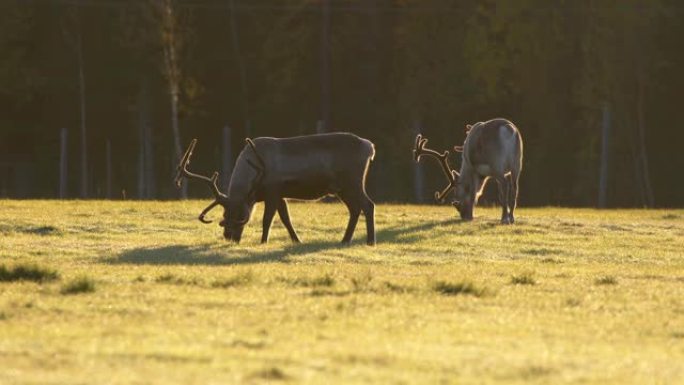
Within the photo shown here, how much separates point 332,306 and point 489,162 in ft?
58.2

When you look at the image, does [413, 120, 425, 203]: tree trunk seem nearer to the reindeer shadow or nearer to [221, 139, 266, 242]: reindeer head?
the reindeer shadow

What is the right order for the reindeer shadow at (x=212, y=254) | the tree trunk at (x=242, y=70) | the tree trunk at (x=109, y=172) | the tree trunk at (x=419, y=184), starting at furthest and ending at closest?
1. the tree trunk at (x=242, y=70)
2. the tree trunk at (x=109, y=172)
3. the tree trunk at (x=419, y=184)
4. the reindeer shadow at (x=212, y=254)

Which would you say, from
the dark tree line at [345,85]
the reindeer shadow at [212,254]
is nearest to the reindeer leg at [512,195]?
the reindeer shadow at [212,254]

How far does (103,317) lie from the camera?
15.2 metres

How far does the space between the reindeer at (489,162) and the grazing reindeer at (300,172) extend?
625 cm

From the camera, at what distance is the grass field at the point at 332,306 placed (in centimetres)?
1206

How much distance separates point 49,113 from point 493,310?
44.5 m

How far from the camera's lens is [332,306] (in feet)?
53.9

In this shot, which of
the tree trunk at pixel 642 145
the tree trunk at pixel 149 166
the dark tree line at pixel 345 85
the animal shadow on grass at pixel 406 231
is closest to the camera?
the animal shadow on grass at pixel 406 231

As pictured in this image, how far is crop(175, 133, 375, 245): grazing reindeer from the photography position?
26703 mm

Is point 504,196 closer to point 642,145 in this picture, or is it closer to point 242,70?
point 642,145

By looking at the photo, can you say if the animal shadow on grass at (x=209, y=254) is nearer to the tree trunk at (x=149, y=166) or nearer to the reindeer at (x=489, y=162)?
the reindeer at (x=489, y=162)

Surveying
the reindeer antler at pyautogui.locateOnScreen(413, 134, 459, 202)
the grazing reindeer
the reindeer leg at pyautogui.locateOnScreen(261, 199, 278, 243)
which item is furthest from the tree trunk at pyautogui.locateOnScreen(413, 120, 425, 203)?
the reindeer leg at pyautogui.locateOnScreen(261, 199, 278, 243)

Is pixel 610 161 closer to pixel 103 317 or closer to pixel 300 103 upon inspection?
pixel 300 103
